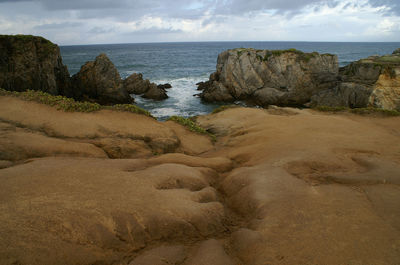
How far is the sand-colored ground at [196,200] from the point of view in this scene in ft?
15.3

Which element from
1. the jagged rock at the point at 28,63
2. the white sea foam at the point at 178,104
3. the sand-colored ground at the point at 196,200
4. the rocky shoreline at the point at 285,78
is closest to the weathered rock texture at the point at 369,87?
the rocky shoreline at the point at 285,78

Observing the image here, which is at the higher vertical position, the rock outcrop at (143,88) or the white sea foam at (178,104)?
the rock outcrop at (143,88)

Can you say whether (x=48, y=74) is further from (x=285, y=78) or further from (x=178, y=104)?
(x=285, y=78)

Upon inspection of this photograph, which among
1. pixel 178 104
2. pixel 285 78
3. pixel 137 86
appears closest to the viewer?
pixel 285 78

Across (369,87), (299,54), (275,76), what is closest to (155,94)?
(275,76)

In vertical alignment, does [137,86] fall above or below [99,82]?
below

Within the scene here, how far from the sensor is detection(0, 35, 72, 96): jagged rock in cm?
2391

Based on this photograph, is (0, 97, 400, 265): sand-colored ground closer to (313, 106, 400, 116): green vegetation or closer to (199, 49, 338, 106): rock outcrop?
(313, 106, 400, 116): green vegetation

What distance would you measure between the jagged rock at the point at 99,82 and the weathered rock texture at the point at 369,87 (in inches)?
984

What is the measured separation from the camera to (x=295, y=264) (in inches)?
180

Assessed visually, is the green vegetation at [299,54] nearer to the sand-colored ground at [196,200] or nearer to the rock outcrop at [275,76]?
the rock outcrop at [275,76]

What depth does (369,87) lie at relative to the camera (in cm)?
2494

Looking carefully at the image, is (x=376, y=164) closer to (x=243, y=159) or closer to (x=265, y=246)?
(x=243, y=159)

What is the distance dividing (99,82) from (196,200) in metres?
29.1
